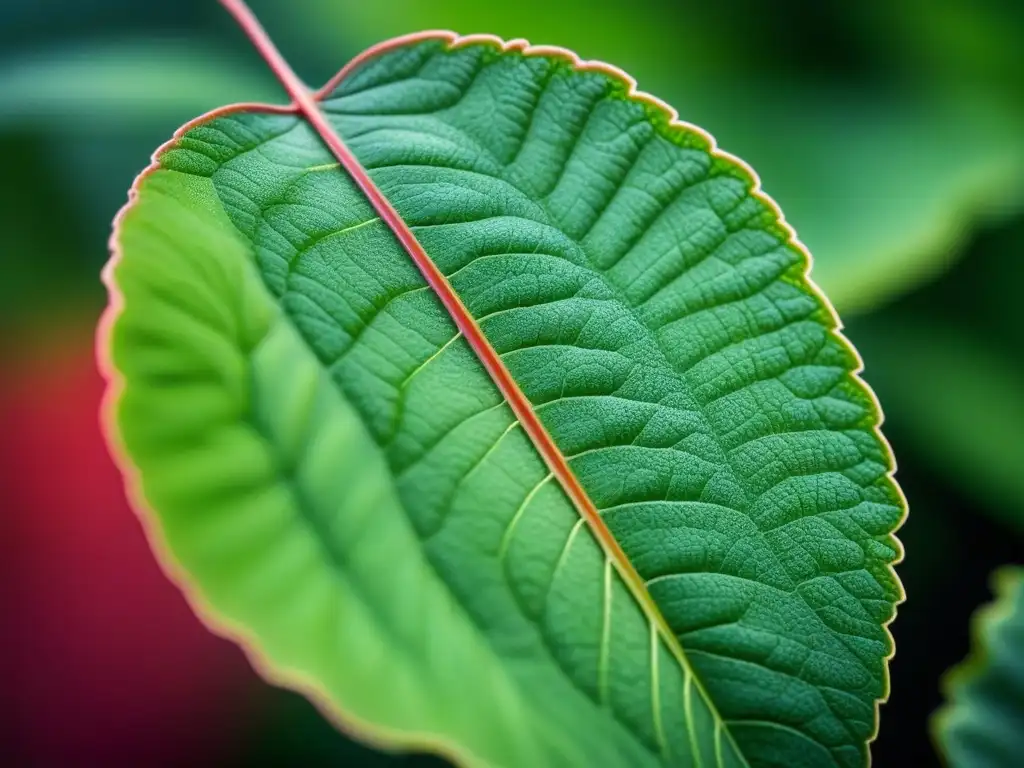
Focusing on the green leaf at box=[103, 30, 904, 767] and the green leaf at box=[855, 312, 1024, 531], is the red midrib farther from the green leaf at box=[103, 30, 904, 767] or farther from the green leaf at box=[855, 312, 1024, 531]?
the green leaf at box=[855, 312, 1024, 531]

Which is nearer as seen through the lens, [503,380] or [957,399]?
[503,380]

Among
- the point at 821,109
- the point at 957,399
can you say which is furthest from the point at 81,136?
the point at 957,399

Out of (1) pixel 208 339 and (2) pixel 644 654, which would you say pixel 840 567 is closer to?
(2) pixel 644 654

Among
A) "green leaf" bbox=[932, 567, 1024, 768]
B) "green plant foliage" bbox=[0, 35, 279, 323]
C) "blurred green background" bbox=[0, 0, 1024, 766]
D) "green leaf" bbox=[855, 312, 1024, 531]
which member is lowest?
"green leaf" bbox=[932, 567, 1024, 768]

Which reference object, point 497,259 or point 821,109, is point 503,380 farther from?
point 821,109

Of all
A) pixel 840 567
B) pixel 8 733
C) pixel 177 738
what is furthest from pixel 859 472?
pixel 8 733

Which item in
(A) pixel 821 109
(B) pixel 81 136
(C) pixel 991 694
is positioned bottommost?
(C) pixel 991 694

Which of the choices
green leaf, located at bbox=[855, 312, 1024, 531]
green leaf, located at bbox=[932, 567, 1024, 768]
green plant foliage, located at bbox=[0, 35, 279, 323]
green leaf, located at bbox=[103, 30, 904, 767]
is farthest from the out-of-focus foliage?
green plant foliage, located at bbox=[0, 35, 279, 323]
